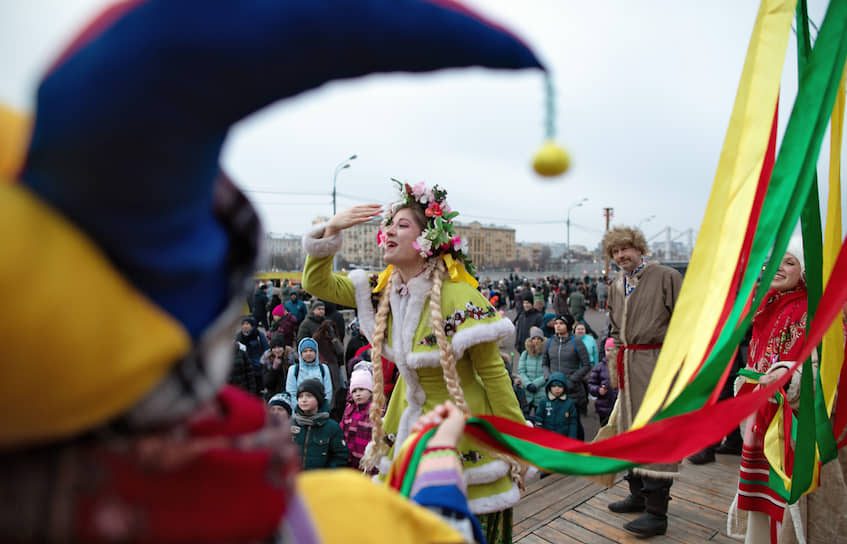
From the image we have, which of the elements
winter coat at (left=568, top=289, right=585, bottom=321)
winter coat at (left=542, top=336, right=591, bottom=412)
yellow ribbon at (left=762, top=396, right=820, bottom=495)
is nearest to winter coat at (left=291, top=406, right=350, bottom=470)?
yellow ribbon at (left=762, top=396, right=820, bottom=495)

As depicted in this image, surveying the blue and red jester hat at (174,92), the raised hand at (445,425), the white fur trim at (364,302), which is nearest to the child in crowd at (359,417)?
the white fur trim at (364,302)

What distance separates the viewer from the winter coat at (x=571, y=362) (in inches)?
231

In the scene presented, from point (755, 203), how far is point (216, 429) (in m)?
1.97

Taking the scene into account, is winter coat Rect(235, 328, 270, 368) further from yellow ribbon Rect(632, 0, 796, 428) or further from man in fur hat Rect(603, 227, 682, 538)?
yellow ribbon Rect(632, 0, 796, 428)

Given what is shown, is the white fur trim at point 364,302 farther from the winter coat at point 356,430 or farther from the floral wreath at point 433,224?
the winter coat at point 356,430

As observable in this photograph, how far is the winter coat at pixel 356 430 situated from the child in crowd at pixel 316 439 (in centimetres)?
21

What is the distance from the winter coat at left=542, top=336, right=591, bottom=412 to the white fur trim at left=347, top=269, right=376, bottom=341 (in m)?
3.77

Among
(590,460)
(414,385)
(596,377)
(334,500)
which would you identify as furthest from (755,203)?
(596,377)

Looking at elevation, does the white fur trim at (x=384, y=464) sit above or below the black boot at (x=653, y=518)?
above

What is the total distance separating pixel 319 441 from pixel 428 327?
5.37 ft

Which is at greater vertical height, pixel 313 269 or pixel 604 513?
pixel 313 269

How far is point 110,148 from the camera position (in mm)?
480

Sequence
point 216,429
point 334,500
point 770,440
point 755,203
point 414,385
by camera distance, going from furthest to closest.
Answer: point 770,440
point 414,385
point 755,203
point 334,500
point 216,429

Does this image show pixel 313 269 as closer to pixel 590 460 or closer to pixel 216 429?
pixel 590 460
